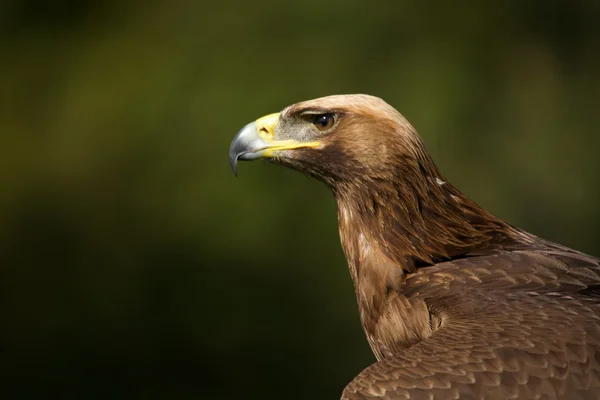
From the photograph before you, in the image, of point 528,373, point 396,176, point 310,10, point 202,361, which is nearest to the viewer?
point 528,373

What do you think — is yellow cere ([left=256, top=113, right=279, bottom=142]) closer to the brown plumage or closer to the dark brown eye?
the brown plumage

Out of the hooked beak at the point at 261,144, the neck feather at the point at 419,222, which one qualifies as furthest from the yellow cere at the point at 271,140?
the neck feather at the point at 419,222

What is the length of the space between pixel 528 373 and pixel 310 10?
5.65 m

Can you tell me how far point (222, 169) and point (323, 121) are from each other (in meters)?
4.29

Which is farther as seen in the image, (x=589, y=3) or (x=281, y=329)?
(x=589, y=3)

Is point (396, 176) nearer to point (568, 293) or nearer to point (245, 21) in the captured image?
point (568, 293)

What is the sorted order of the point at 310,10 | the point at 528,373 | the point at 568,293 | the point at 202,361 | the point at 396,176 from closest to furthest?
the point at 528,373 < the point at 568,293 < the point at 396,176 < the point at 202,361 < the point at 310,10

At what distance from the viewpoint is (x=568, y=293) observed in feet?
9.29

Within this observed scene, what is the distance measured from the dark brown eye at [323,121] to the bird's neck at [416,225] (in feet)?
0.78

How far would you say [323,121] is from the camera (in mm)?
3340

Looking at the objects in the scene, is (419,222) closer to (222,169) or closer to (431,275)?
(431,275)

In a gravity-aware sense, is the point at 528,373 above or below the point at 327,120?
below

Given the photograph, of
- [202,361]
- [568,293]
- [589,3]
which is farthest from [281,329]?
[568,293]

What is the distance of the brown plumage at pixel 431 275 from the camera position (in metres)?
2.45
